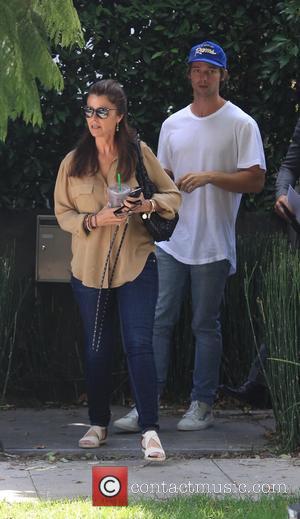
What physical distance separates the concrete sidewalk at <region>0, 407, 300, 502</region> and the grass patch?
20 centimetres

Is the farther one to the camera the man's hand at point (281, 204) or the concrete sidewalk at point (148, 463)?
the man's hand at point (281, 204)

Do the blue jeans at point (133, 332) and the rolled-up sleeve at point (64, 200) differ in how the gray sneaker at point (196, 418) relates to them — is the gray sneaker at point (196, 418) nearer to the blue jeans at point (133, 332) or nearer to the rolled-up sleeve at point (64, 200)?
the blue jeans at point (133, 332)

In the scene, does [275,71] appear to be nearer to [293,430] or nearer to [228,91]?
[228,91]

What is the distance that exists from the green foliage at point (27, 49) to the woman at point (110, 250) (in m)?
0.89

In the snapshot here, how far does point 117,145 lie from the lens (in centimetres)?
587

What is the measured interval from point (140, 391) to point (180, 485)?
2.31ft

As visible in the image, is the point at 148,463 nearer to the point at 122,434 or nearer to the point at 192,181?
the point at 122,434

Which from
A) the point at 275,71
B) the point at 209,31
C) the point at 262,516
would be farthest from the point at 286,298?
the point at 209,31

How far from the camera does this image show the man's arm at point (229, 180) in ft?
20.3

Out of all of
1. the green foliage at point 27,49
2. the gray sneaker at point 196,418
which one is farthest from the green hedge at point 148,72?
the green foliage at point 27,49

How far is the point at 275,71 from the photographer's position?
7.17 m

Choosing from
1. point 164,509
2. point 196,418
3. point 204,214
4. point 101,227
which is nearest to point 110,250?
point 101,227

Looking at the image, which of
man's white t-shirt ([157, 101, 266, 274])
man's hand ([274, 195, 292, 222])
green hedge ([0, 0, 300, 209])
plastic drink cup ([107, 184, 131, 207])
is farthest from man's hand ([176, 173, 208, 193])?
green hedge ([0, 0, 300, 209])

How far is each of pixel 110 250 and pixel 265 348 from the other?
3.57 feet
